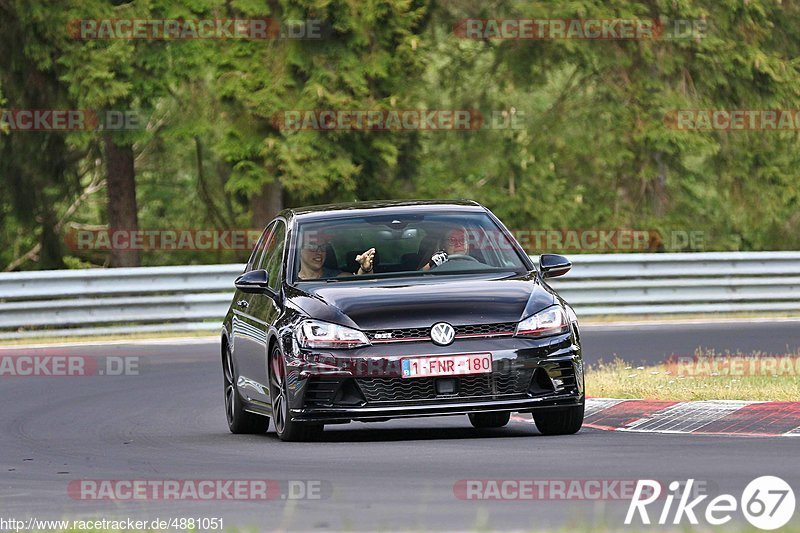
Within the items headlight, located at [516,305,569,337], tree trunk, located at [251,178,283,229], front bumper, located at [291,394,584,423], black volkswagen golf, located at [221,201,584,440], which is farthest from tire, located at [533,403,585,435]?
tree trunk, located at [251,178,283,229]

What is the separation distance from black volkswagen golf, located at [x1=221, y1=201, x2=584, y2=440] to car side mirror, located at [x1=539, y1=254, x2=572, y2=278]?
0.01m

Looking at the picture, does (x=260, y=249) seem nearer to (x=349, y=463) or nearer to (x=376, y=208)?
(x=376, y=208)

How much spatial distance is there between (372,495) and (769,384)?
7016mm

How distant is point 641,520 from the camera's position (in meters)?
8.04

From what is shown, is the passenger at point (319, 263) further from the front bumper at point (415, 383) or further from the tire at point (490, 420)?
the tire at point (490, 420)

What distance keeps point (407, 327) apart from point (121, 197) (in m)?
24.3

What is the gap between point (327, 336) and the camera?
11.7 metres

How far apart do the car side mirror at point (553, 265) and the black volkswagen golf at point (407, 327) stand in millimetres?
12

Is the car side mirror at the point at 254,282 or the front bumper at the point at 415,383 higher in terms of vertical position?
the car side mirror at the point at 254,282

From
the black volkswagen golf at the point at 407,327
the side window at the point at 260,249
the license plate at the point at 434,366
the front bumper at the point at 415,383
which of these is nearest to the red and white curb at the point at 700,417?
the black volkswagen golf at the point at 407,327

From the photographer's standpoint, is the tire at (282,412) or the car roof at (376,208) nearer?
the tire at (282,412)

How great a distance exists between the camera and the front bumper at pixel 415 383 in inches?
456

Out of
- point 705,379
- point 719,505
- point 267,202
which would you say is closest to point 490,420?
point 705,379

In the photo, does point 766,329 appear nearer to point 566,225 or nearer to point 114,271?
point 114,271
